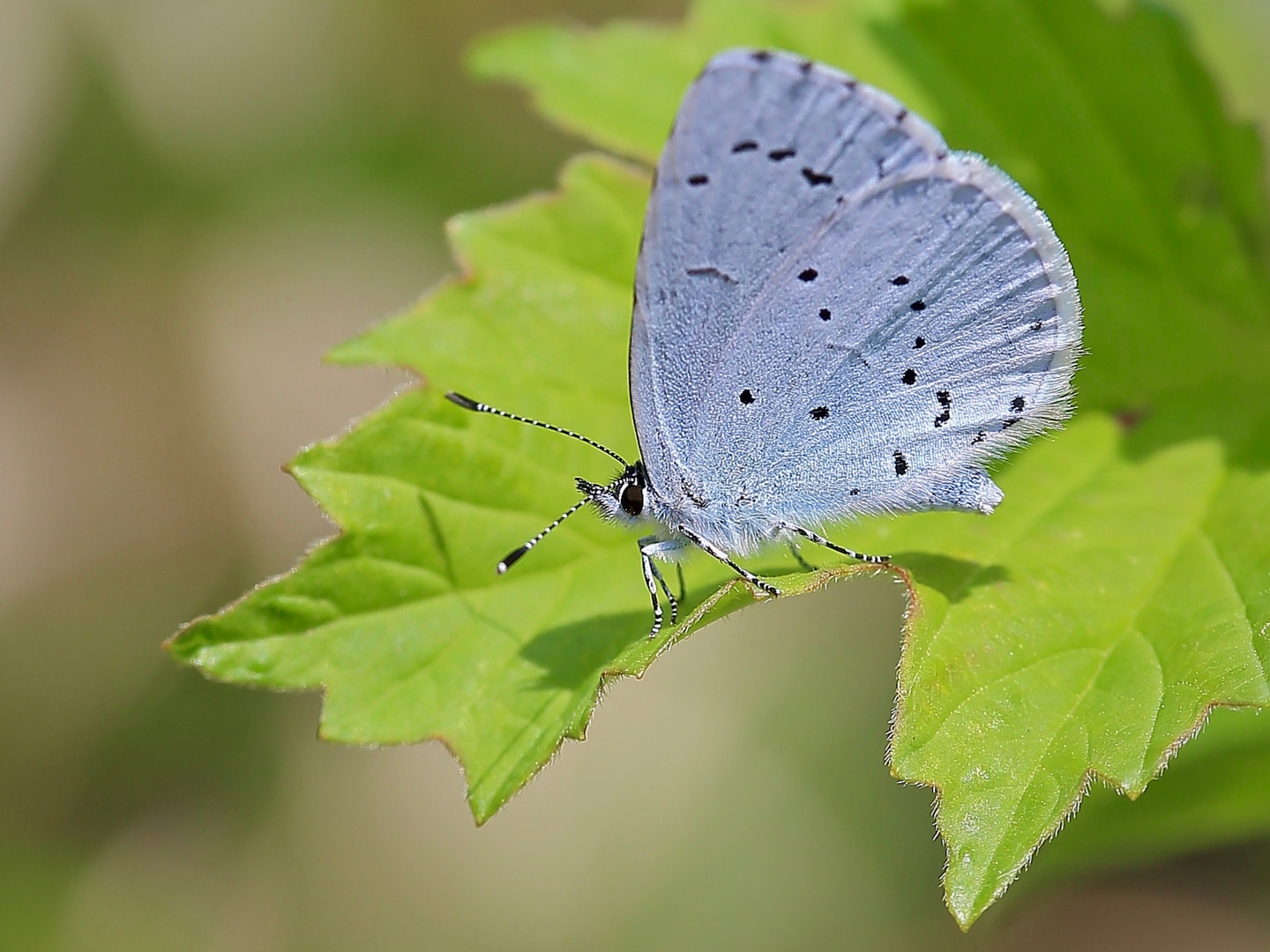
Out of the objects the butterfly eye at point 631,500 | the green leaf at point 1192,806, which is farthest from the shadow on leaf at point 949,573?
the green leaf at point 1192,806

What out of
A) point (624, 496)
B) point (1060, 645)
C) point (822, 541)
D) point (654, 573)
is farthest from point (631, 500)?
point (1060, 645)

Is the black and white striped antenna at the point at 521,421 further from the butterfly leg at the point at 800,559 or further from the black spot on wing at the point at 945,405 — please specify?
the black spot on wing at the point at 945,405

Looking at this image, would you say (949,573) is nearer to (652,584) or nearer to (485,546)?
(652,584)

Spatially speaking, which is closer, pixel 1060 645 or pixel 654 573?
pixel 1060 645

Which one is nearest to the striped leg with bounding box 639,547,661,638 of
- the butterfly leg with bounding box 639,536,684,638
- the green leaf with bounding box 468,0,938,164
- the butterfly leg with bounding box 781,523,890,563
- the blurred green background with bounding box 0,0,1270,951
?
the butterfly leg with bounding box 639,536,684,638

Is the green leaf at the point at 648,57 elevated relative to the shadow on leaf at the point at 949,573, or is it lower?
elevated

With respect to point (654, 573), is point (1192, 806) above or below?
below

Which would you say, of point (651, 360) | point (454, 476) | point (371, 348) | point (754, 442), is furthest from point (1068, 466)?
point (371, 348)
